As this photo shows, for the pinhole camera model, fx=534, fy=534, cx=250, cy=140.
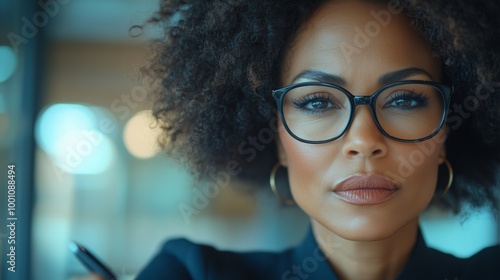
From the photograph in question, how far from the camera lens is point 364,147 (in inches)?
40.5

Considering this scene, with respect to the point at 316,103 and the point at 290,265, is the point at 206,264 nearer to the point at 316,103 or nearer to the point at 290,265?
the point at 290,265

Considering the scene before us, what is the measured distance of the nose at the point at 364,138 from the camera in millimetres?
1030

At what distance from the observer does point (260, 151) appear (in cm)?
145

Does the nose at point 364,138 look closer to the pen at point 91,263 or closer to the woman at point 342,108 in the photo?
the woman at point 342,108

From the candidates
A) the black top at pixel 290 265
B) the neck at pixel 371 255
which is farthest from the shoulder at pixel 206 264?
the neck at pixel 371 255

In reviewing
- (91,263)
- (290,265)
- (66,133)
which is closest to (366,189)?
(290,265)

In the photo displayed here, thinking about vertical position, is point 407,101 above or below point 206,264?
above

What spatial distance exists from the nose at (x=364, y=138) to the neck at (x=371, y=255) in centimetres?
25

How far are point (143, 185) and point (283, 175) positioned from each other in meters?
2.01

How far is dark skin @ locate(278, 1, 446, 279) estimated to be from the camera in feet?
3.48

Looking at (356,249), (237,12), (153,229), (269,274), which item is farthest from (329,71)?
(153,229)

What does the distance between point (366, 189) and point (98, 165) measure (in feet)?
7.58

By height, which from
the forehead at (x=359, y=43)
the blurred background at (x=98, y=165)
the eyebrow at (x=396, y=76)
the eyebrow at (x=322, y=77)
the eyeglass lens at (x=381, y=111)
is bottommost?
the blurred background at (x=98, y=165)

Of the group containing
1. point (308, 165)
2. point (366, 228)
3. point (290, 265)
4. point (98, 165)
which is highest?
point (308, 165)
